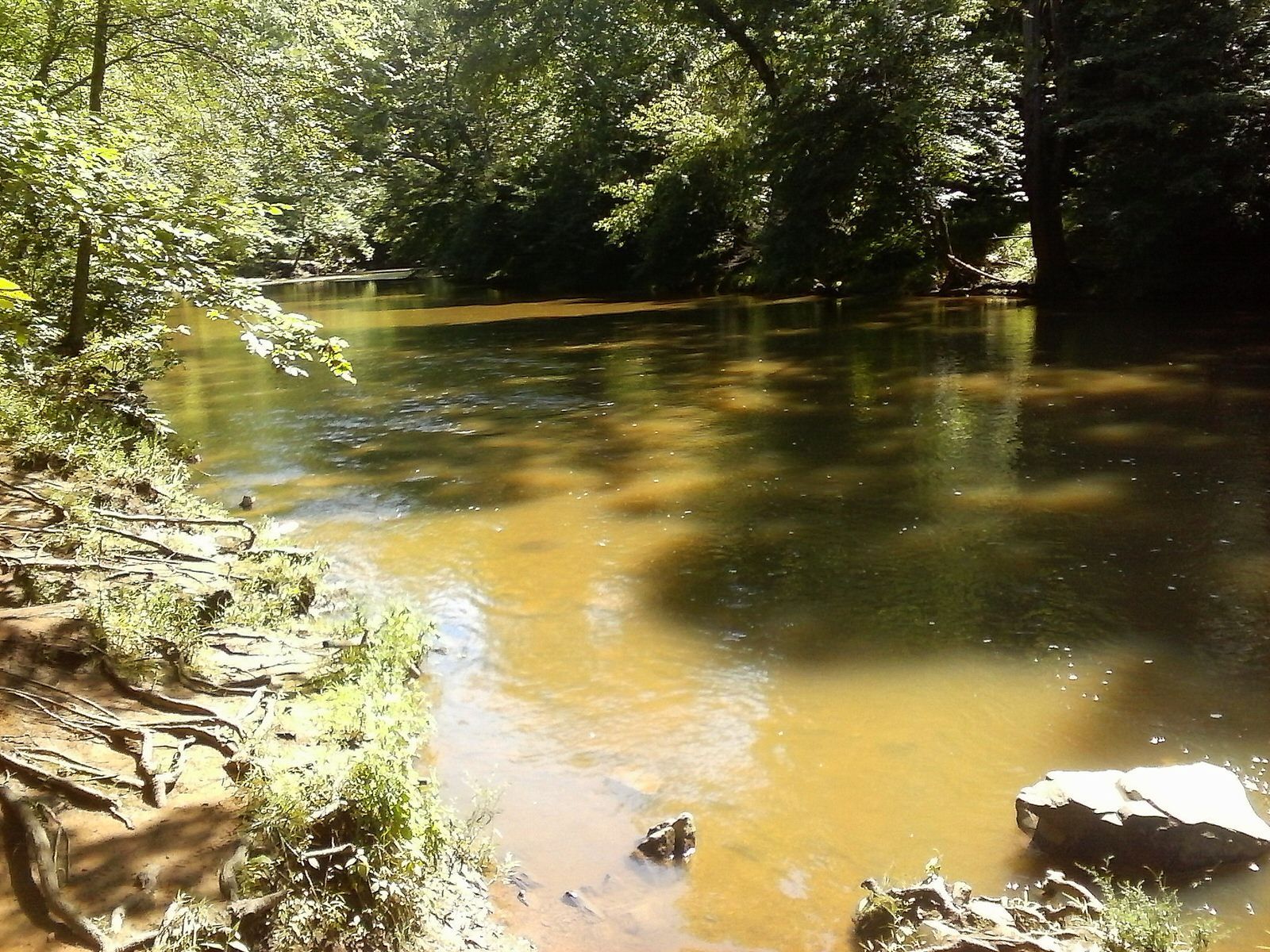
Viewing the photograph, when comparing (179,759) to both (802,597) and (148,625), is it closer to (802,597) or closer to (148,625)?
(148,625)

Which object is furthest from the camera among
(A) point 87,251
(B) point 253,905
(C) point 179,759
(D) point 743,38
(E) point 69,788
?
(D) point 743,38

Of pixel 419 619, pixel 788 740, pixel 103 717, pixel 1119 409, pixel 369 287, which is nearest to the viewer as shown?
pixel 103 717

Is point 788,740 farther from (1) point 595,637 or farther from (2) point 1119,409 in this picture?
(2) point 1119,409

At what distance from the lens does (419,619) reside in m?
6.16

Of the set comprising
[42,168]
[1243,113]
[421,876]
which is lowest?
[421,876]

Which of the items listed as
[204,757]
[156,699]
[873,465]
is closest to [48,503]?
[156,699]

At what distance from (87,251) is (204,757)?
6711mm

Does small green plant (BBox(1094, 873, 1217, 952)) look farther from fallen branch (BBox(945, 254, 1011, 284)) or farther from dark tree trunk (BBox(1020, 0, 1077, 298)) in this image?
fallen branch (BBox(945, 254, 1011, 284))

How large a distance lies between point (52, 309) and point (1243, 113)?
1774 cm

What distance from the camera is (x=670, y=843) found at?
13.1 feet

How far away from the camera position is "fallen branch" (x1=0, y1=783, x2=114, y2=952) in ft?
9.32

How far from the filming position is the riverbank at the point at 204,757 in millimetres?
3076

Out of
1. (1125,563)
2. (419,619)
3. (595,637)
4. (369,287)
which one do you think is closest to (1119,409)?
(1125,563)

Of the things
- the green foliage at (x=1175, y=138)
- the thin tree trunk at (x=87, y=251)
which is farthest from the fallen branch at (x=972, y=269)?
the thin tree trunk at (x=87, y=251)
